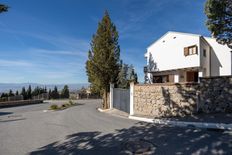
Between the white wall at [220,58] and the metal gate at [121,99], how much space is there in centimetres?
1075

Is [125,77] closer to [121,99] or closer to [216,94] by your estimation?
[121,99]

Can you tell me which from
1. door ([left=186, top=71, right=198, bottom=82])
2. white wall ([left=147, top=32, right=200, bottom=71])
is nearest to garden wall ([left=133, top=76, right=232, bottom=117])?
white wall ([left=147, top=32, right=200, bottom=71])


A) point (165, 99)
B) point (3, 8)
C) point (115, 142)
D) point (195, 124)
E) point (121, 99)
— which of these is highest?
point (3, 8)

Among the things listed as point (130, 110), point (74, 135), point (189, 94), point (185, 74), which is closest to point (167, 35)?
point (185, 74)

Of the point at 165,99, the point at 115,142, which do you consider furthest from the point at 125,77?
the point at 115,142

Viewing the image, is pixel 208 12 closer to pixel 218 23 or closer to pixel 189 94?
pixel 218 23

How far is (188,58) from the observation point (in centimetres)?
2488

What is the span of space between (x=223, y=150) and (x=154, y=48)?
76.3 feet

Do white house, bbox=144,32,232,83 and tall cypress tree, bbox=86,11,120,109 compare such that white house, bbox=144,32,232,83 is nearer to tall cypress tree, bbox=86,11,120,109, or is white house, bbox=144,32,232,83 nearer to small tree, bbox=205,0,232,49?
tall cypress tree, bbox=86,11,120,109

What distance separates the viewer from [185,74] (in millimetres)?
26609

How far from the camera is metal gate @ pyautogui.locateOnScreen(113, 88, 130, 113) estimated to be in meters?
19.9

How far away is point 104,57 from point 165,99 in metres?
11.0

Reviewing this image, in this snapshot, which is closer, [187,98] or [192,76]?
[187,98]

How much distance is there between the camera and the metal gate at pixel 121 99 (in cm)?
1988
